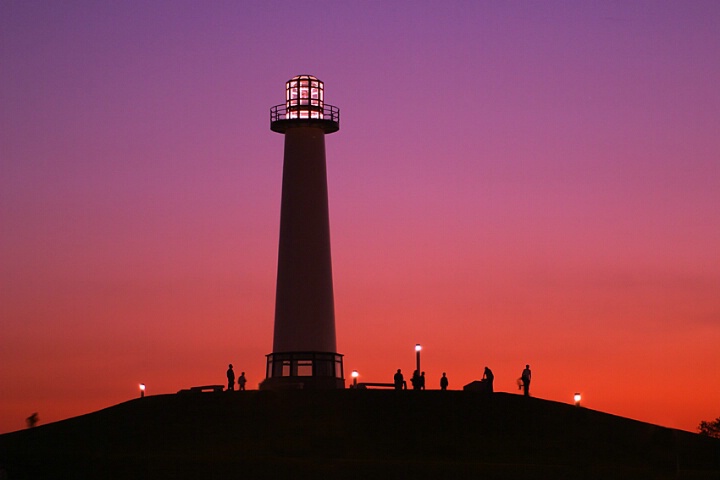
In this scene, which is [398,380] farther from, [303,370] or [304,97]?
[304,97]

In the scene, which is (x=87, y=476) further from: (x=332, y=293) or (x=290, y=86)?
(x=290, y=86)

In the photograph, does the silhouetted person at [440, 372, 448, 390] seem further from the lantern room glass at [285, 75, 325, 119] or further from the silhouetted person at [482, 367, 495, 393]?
the lantern room glass at [285, 75, 325, 119]

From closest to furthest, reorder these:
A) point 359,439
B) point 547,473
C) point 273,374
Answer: point 547,473, point 359,439, point 273,374

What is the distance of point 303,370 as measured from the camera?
6956 cm

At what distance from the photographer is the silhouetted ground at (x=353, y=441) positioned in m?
51.8

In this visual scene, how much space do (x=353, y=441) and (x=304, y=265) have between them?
16230 millimetres

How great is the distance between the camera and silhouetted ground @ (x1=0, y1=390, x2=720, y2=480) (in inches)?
2039

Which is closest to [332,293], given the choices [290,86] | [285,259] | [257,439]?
[285,259]

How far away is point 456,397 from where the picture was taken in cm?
6119

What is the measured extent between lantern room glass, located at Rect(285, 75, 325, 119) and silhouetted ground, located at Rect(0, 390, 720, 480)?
1657cm

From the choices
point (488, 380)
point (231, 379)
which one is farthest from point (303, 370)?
point (488, 380)

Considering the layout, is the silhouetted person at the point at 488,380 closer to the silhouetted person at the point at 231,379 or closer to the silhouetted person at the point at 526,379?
the silhouetted person at the point at 526,379

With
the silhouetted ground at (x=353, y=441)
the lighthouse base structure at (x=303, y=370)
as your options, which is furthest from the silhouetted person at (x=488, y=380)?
the lighthouse base structure at (x=303, y=370)

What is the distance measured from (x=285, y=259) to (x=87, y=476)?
20.9 m
